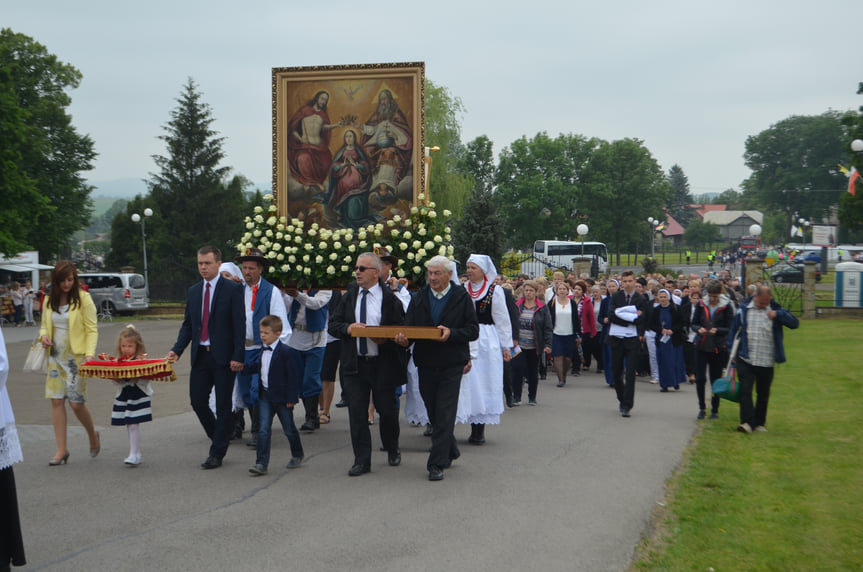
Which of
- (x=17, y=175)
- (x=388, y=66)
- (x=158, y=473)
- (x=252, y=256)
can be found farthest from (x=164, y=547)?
(x=17, y=175)

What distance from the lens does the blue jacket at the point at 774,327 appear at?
10094 mm

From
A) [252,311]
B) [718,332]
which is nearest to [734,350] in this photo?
[718,332]

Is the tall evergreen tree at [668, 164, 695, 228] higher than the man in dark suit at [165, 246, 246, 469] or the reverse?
higher

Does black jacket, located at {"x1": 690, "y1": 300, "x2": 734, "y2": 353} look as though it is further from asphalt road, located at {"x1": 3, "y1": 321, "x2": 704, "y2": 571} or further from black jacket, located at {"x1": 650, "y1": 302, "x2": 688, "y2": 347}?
black jacket, located at {"x1": 650, "y1": 302, "x2": 688, "y2": 347}

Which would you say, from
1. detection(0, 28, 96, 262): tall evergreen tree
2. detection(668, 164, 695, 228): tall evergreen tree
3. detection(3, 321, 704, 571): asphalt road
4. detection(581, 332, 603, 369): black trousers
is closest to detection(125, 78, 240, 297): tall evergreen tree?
detection(0, 28, 96, 262): tall evergreen tree

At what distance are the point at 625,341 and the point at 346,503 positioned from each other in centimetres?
607

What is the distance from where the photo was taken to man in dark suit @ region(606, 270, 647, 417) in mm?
11648

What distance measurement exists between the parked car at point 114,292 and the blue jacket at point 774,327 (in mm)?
34490

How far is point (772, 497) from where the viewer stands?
707cm

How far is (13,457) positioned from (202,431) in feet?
Result: 18.2

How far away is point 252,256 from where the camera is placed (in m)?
8.93

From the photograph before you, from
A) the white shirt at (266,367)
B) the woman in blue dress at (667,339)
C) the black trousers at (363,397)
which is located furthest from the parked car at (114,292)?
the black trousers at (363,397)

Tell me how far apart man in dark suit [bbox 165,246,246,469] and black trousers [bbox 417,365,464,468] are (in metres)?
1.84

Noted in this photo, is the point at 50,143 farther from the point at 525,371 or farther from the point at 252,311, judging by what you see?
the point at 252,311
